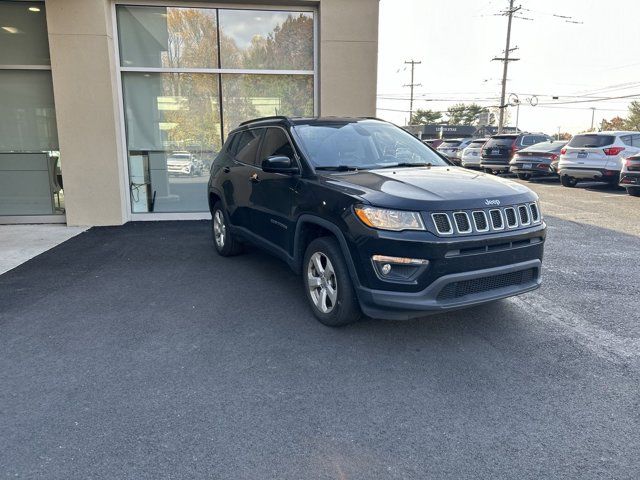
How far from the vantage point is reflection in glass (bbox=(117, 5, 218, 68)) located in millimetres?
9047

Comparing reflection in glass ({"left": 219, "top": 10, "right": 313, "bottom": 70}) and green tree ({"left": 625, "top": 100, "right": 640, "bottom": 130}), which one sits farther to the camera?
green tree ({"left": 625, "top": 100, "right": 640, "bottom": 130})

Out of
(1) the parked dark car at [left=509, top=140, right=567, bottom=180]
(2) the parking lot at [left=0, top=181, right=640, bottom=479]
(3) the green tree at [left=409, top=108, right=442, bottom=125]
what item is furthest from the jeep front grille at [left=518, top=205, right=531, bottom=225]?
(3) the green tree at [left=409, top=108, right=442, bottom=125]

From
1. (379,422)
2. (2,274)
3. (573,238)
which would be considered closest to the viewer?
(379,422)

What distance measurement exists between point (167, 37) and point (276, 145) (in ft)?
18.5

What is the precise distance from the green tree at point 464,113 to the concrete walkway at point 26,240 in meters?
82.5

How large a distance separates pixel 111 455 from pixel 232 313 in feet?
6.86

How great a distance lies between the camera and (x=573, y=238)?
7613 millimetres

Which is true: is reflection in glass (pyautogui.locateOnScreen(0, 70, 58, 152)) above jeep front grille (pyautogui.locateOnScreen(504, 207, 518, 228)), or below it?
above

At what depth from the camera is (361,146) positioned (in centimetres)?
492

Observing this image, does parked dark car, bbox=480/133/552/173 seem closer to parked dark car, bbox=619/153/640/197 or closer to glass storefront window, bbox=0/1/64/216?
parked dark car, bbox=619/153/640/197

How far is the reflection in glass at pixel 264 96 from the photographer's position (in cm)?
958

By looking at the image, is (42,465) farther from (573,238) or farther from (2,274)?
(573,238)

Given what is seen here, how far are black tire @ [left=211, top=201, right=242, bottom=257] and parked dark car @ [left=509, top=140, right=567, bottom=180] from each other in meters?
13.5

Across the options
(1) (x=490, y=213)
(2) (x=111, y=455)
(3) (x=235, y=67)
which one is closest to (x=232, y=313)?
(2) (x=111, y=455)
